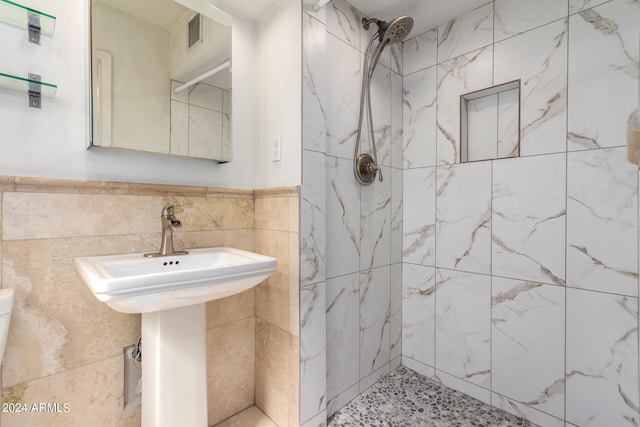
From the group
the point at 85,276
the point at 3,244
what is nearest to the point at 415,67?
the point at 85,276

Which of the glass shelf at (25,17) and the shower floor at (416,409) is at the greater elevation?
the glass shelf at (25,17)

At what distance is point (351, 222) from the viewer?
5.32 ft

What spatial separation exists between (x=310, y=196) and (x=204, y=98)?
0.69 m

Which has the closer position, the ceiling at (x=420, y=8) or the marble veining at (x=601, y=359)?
the marble veining at (x=601, y=359)

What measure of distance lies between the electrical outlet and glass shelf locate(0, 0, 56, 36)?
884 millimetres

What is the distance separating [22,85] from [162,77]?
1.49ft

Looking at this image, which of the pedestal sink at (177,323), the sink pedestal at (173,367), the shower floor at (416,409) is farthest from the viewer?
the shower floor at (416,409)

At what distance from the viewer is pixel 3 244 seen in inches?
37.6

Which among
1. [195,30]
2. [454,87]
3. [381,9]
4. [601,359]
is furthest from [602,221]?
[195,30]

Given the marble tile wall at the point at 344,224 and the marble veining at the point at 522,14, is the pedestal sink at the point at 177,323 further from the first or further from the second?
the marble veining at the point at 522,14

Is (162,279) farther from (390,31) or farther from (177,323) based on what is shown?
(390,31)

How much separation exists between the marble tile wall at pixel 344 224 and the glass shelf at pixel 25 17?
935 millimetres

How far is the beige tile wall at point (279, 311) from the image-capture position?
52.2 inches

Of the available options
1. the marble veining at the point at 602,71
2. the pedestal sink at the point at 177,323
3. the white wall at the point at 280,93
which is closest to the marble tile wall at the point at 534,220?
the marble veining at the point at 602,71
